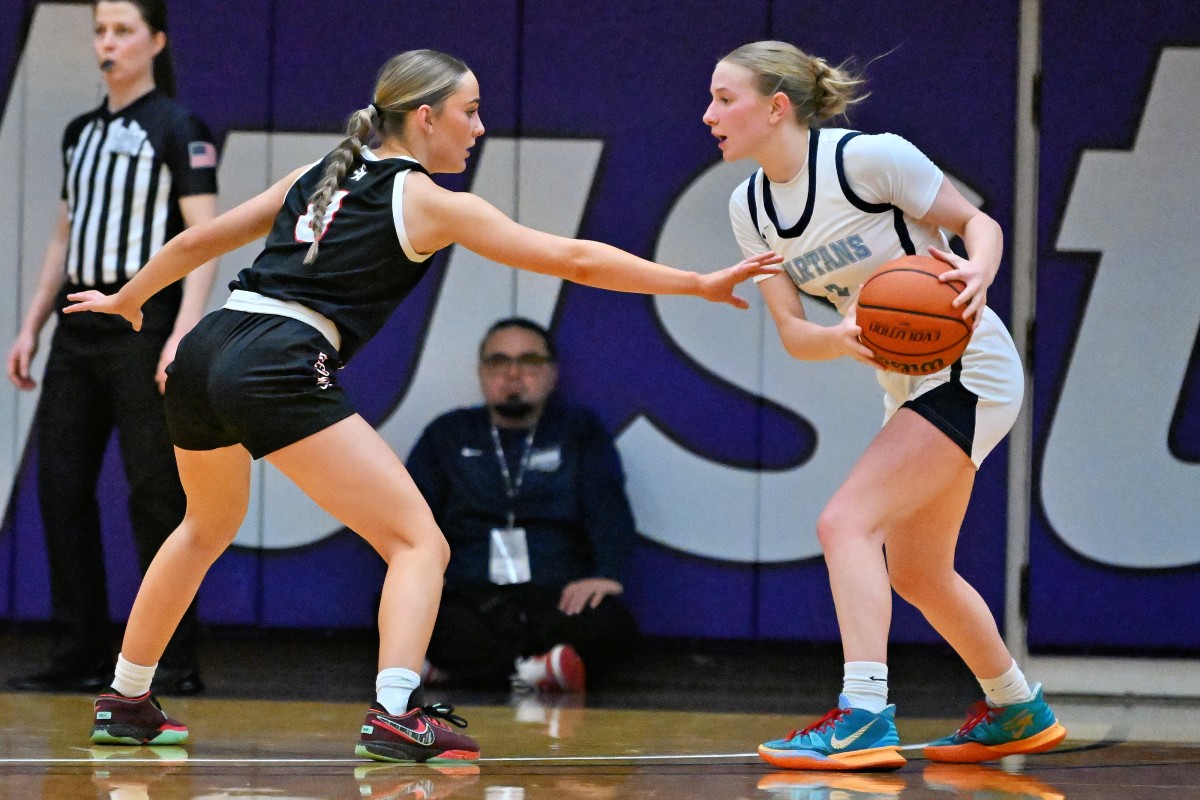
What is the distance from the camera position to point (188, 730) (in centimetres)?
433

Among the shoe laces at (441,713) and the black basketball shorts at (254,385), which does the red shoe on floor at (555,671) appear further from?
the black basketball shorts at (254,385)

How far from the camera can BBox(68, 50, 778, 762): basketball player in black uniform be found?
3570 mm

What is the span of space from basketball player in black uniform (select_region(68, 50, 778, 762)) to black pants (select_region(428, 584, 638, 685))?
192 cm

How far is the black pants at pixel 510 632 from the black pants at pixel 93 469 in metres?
0.99

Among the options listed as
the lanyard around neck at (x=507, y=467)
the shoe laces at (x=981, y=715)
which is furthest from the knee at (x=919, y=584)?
the lanyard around neck at (x=507, y=467)

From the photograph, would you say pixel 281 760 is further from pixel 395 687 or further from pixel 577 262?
pixel 577 262

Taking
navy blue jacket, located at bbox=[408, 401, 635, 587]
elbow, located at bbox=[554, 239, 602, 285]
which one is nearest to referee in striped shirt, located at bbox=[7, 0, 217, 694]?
navy blue jacket, located at bbox=[408, 401, 635, 587]

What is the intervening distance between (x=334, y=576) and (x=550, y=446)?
3.80ft

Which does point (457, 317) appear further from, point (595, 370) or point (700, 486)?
point (700, 486)

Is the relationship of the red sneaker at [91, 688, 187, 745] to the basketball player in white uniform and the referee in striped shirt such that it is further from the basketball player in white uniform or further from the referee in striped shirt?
the basketball player in white uniform

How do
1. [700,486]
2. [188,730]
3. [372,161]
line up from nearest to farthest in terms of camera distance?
[372,161] < [188,730] < [700,486]

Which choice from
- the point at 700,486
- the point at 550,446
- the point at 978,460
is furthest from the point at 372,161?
the point at 700,486

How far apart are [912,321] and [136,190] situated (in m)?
2.98

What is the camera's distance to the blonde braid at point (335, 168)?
3.63 m
